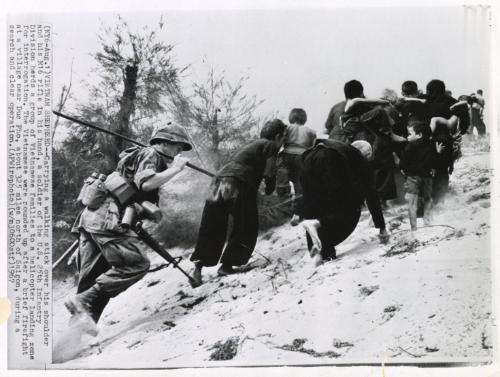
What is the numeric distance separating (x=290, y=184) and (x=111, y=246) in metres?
1.50

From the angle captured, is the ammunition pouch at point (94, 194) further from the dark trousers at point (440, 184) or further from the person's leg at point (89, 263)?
the dark trousers at point (440, 184)

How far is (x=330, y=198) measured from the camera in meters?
4.27

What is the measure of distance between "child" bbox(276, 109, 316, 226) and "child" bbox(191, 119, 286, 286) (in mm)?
57

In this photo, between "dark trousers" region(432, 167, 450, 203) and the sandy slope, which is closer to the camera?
the sandy slope

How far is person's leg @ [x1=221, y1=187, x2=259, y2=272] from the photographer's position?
14.1 ft

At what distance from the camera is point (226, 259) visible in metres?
4.29

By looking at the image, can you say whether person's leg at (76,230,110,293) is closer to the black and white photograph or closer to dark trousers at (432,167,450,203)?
the black and white photograph

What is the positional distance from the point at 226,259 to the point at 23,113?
6.52ft

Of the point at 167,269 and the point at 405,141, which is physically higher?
the point at 405,141

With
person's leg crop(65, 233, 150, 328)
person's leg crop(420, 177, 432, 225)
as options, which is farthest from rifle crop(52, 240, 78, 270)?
person's leg crop(420, 177, 432, 225)

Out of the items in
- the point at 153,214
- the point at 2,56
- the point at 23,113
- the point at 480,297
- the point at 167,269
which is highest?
the point at 2,56

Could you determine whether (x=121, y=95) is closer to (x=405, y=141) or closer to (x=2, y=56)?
(x=2, y=56)

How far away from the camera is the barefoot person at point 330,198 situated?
4.25 metres

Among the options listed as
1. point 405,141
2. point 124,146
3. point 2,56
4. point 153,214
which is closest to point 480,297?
point 405,141
